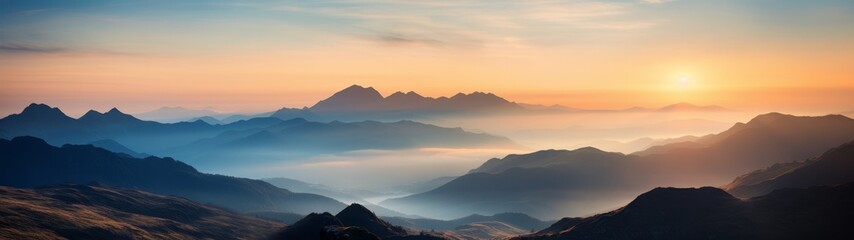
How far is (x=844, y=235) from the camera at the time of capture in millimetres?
186875

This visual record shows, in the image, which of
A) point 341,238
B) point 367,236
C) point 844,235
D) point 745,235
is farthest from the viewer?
point 745,235

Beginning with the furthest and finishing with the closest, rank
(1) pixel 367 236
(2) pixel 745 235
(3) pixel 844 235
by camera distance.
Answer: (2) pixel 745 235 → (3) pixel 844 235 → (1) pixel 367 236

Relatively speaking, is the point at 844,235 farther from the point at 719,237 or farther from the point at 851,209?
the point at 719,237

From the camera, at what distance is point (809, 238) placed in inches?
7470

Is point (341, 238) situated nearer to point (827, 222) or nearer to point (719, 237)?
point (719, 237)

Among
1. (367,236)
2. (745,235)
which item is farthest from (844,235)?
(367,236)

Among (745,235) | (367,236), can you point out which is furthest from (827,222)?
(367,236)

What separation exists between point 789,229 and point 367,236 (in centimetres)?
13601

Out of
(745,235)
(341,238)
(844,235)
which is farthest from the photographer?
(745,235)

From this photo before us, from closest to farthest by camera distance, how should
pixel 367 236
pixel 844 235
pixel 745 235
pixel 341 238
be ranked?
pixel 341 238
pixel 367 236
pixel 844 235
pixel 745 235

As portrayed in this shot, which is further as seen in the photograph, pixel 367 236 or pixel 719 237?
pixel 719 237

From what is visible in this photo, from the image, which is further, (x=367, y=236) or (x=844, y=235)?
(x=844, y=235)

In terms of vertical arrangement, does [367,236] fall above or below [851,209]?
below

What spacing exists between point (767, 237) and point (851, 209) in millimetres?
28811
